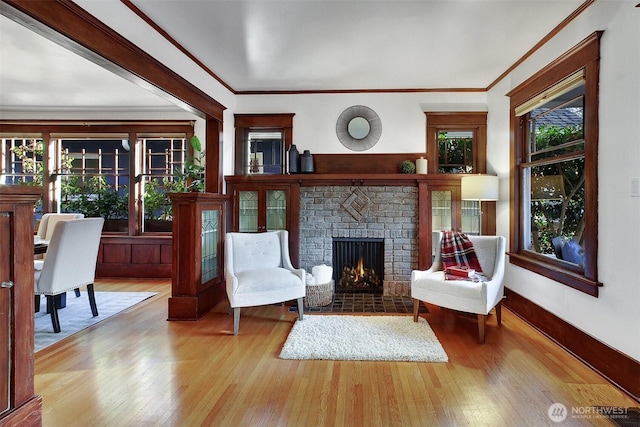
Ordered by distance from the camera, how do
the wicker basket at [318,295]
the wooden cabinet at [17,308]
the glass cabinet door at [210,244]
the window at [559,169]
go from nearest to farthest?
the wooden cabinet at [17,308] → the window at [559,169] → the glass cabinet door at [210,244] → the wicker basket at [318,295]

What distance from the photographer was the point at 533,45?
10.4 ft

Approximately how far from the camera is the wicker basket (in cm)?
385

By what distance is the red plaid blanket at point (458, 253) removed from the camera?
11.0ft

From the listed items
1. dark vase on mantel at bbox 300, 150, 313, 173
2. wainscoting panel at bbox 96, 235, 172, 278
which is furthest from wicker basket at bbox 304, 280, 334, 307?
wainscoting panel at bbox 96, 235, 172, 278

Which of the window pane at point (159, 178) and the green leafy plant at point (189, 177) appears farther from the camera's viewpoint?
the window pane at point (159, 178)

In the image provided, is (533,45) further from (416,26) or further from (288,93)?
(288,93)

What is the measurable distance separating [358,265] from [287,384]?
240 centimetres

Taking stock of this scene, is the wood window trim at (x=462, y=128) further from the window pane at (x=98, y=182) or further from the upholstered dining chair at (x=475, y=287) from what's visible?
the window pane at (x=98, y=182)

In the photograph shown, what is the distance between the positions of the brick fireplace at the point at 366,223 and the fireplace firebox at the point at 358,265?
0.35 ft

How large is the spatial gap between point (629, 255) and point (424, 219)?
7.22ft

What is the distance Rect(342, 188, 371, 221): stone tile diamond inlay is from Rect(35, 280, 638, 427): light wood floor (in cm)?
176

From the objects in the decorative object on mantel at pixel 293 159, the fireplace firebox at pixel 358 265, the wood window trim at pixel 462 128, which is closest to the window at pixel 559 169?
the wood window trim at pixel 462 128

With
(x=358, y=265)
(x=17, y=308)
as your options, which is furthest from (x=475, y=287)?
(x=17, y=308)

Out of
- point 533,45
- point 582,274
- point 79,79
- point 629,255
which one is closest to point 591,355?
point 582,274
